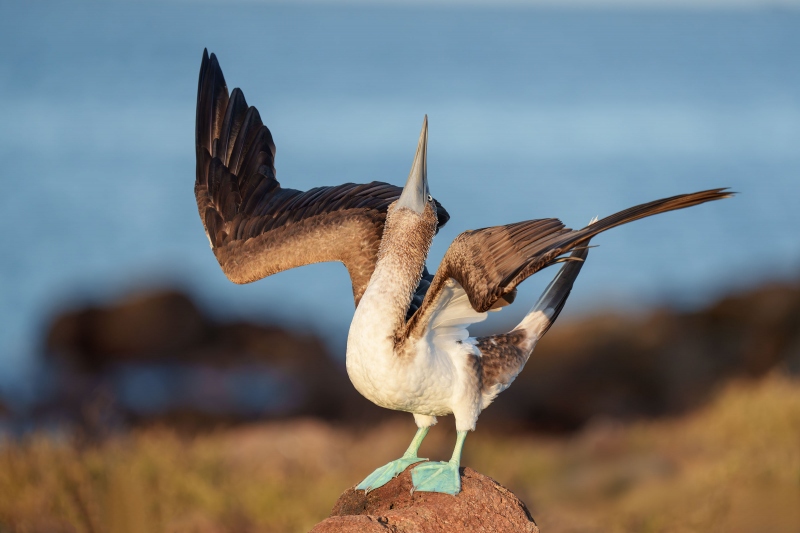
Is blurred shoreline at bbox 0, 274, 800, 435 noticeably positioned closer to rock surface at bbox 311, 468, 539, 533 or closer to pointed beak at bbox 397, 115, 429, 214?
rock surface at bbox 311, 468, 539, 533

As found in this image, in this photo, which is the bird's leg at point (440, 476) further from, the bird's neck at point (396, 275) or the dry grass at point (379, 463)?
the dry grass at point (379, 463)

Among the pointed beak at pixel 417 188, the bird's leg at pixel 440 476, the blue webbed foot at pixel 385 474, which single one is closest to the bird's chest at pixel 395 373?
the bird's leg at pixel 440 476

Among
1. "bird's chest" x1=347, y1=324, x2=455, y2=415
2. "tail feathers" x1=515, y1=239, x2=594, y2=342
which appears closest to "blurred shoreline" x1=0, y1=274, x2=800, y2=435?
"tail feathers" x1=515, y1=239, x2=594, y2=342

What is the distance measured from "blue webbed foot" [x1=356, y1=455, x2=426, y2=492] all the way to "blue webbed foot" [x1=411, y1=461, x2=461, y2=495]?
0.62 ft

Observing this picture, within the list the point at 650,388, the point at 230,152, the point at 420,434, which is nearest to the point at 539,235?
the point at 420,434

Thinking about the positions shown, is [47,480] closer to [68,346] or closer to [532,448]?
[532,448]

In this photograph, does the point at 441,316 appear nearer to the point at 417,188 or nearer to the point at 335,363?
the point at 417,188

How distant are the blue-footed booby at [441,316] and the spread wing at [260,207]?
0.68 metres

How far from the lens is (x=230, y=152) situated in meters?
8.05

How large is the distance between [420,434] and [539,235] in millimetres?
1849

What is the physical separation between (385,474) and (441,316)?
1.07 meters

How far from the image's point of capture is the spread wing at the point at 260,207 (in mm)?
7156

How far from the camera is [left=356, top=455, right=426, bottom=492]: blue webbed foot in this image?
6314 mm

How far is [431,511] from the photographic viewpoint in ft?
19.2
